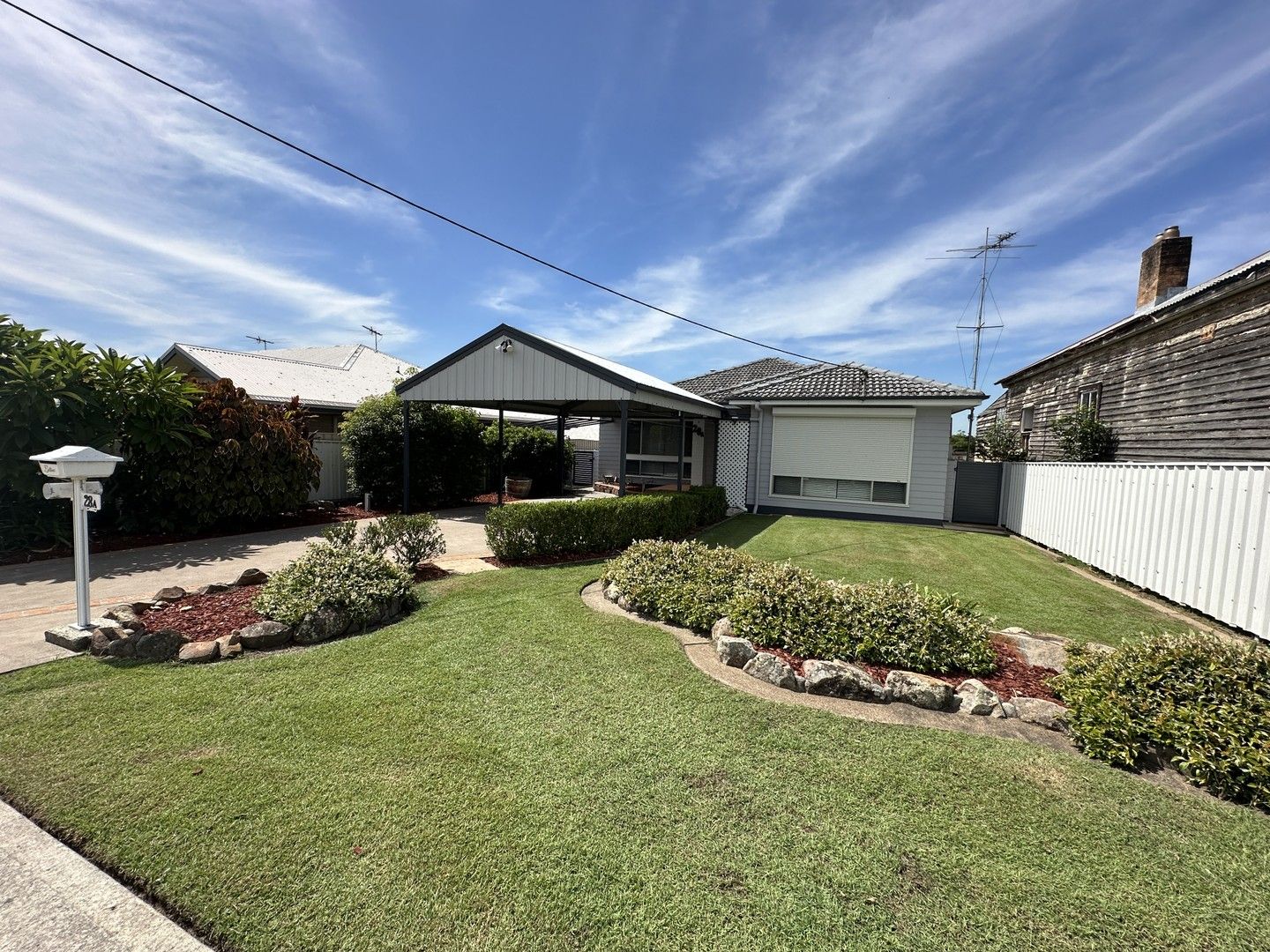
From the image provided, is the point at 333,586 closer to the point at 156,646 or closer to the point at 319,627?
the point at 319,627

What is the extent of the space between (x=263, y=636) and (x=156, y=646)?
0.72m

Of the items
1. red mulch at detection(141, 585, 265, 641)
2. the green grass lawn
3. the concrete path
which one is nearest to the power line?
red mulch at detection(141, 585, 265, 641)

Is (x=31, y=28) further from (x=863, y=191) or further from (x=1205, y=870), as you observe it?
(x=863, y=191)

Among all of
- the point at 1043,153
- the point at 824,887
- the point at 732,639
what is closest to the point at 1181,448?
the point at 1043,153

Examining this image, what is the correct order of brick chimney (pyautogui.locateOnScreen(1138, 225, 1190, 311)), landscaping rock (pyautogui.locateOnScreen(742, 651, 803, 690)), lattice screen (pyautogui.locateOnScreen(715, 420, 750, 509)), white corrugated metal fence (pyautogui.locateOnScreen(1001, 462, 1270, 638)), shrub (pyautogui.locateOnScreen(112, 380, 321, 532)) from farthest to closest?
lattice screen (pyautogui.locateOnScreen(715, 420, 750, 509)) < brick chimney (pyautogui.locateOnScreen(1138, 225, 1190, 311)) < shrub (pyautogui.locateOnScreen(112, 380, 321, 532)) < white corrugated metal fence (pyautogui.locateOnScreen(1001, 462, 1270, 638)) < landscaping rock (pyautogui.locateOnScreen(742, 651, 803, 690))

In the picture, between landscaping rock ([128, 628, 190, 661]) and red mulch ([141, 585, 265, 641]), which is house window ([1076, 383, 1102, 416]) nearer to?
red mulch ([141, 585, 265, 641])

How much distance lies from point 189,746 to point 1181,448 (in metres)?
14.4

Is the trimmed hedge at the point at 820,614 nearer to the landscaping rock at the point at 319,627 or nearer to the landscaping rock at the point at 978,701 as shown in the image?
the landscaping rock at the point at 978,701

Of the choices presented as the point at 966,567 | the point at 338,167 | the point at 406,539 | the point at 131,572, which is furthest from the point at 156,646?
→ the point at 966,567

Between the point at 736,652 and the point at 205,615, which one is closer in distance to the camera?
the point at 736,652

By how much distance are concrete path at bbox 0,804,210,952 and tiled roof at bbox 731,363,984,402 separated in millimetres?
13343

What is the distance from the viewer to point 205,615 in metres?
4.98

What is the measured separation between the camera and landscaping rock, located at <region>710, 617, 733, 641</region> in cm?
461

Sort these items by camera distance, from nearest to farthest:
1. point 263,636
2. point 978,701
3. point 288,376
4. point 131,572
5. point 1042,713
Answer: point 1042,713 → point 978,701 → point 263,636 → point 131,572 → point 288,376
